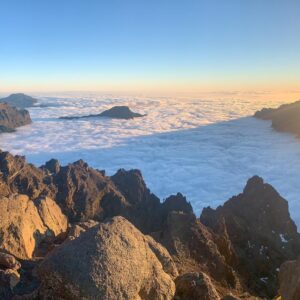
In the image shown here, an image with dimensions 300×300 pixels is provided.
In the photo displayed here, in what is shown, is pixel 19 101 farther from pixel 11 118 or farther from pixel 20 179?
pixel 20 179

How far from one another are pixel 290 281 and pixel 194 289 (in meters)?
2.15

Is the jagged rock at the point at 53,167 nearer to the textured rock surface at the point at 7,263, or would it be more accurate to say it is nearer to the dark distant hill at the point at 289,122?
the textured rock surface at the point at 7,263

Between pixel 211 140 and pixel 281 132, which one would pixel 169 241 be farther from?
pixel 281 132

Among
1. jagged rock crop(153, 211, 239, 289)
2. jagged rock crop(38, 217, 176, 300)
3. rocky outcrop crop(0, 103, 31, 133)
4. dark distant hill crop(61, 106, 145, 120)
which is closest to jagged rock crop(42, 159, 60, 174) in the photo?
jagged rock crop(153, 211, 239, 289)

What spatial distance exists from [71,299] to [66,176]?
1434cm

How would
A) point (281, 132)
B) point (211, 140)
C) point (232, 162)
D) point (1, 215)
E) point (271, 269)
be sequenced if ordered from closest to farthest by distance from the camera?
point (1, 215) → point (271, 269) → point (232, 162) → point (211, 140) → point (281, 132)

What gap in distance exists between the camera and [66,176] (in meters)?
19.5

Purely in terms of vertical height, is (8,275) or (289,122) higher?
(8,275)

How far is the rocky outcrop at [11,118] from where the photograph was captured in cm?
8551

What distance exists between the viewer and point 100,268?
5.50m

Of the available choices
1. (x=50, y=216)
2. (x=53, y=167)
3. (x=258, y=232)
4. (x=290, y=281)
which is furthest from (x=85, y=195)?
(x=290, y=281)

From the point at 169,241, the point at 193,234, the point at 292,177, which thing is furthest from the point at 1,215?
the point at 292,177

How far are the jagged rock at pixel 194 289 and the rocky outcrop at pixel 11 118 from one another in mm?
79728

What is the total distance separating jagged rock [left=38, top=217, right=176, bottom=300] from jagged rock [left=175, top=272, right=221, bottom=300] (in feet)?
2.94
